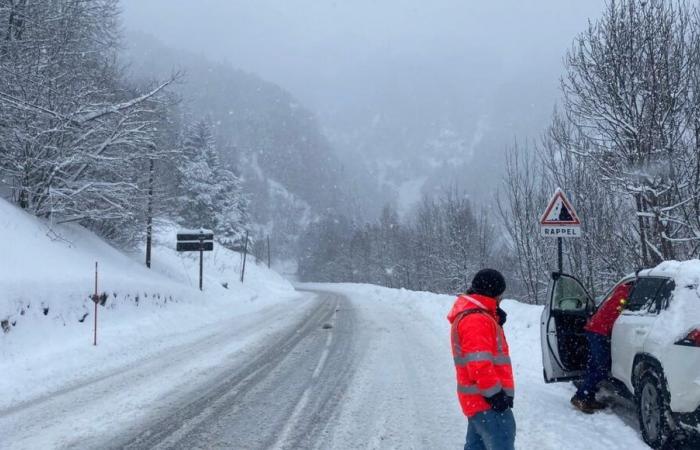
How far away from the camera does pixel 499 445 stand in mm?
3375

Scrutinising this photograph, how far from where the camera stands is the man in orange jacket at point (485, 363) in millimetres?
3287

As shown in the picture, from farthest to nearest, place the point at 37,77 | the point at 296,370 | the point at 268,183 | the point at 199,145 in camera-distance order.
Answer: the point at 268,183
the point at 199,145
the point at 37,77
the point at 296,370

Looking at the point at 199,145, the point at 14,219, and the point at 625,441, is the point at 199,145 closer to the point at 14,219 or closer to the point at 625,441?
the point at 14,219

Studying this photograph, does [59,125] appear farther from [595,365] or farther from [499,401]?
[499,401]

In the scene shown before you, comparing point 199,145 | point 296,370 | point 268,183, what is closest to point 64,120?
point 296,370

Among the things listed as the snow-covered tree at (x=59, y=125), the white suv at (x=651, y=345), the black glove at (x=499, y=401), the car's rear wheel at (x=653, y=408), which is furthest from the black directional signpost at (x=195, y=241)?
the black glove at (x=499, y=401)

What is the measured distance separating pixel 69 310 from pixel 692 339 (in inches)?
468

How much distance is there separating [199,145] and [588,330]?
4900cm

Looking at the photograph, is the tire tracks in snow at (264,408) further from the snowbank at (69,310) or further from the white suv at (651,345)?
Result: the white suv at (651,345)

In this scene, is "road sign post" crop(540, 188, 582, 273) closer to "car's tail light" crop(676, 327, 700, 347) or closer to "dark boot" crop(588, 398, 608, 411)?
"dark boot" crop(588, 398, 608, 411)

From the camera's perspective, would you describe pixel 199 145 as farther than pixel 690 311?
Yes

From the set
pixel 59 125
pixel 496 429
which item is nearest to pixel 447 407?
pixel 496 429

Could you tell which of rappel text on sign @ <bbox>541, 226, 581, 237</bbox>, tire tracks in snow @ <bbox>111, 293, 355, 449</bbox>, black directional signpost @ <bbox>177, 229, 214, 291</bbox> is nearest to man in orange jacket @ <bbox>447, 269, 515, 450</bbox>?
tire tracks in snow @ <bbox>111, 293, 355, 449</bbox>

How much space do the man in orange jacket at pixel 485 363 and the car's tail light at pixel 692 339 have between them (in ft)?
6.86
